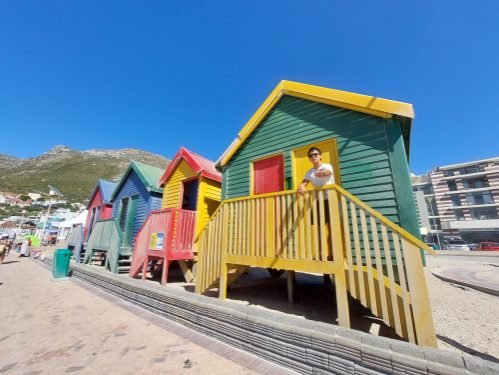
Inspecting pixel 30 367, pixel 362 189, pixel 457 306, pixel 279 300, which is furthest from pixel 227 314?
pixel 457 306

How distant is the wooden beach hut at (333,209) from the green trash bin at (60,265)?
842cm

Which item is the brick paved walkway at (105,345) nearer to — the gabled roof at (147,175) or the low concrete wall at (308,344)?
the low concrete wall at (308,344)

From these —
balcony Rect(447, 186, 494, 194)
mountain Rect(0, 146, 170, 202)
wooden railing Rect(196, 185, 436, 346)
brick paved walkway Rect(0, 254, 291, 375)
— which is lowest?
brick paved walkway Rect(0, 254, 291, 375)

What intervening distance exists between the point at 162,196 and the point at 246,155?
6625mm

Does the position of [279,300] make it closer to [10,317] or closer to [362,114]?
[362,114]

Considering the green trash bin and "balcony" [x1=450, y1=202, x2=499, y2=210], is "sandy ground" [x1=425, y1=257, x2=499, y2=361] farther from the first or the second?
"balcony" [x1=450, y1=202, x2=499, y2=210]

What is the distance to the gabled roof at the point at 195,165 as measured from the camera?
9.62 m

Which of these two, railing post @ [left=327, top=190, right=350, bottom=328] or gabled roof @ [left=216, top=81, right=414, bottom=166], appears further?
gabled roof @ [left=216, top=81, right=414, bottom=166]

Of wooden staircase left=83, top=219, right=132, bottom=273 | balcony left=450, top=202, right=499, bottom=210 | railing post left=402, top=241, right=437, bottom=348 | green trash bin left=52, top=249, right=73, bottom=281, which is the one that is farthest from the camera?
balcony left=450, top=202, right=499, bottom=210

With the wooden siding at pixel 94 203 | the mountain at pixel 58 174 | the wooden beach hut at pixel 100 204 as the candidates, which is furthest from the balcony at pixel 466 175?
the mountain at pixel 58 174

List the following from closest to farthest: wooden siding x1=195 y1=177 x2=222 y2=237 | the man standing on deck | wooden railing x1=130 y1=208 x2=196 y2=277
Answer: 1. the man standing on deck
2. wooden railing x1=130 y1=208 x2=196 y2=277
3. wooden siding x1=195 y1=177 x2=222 y2=237

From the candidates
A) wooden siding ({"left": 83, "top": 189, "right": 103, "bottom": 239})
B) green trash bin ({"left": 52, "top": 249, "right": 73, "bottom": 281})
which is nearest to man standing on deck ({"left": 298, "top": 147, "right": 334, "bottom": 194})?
green trash bin ({"left": 52, "top": 249, "right": 73, "bottom": 281})

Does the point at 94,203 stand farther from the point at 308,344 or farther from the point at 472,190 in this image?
the point at 472,190

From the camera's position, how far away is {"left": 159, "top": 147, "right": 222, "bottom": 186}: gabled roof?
962 cm
